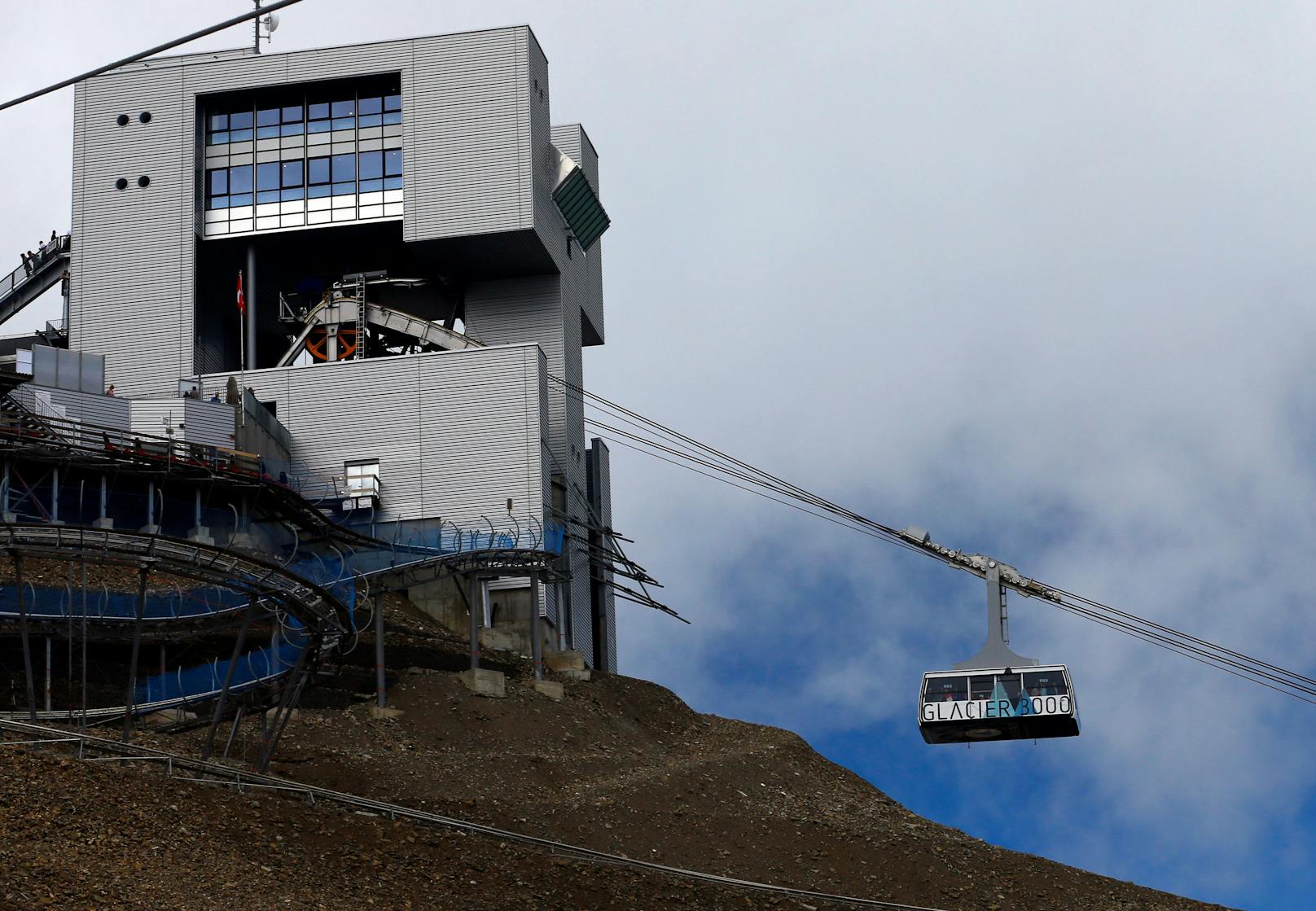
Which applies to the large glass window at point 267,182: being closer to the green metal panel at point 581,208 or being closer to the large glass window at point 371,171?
the large glass window at point 371,171

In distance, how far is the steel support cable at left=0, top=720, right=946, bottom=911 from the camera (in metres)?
52.5

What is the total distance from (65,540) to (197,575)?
344 centimetres

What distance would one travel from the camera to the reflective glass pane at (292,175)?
3819 inches

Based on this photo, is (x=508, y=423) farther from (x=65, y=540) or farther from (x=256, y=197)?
(x=65, y=540)

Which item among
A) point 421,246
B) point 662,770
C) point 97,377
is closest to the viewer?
point 662,770

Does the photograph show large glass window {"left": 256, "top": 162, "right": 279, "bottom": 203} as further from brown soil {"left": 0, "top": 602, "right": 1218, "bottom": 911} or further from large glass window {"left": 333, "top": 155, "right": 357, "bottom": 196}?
brown soil {"left": 0, "top": 602, "right": 1218, "bottom": 911}

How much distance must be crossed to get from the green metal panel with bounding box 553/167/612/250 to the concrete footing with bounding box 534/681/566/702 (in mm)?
28503

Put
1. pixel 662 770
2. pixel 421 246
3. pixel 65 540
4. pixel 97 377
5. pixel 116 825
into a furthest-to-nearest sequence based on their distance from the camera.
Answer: pixel 421 246, pixel 97 377, pixel 662 770, pixel 65 540, pixel 116 825

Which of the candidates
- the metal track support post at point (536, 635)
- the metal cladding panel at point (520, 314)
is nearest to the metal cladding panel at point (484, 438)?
the metal cladding panel at point (520, 314)

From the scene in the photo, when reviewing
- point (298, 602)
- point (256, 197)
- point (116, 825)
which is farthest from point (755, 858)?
point (256, 197)

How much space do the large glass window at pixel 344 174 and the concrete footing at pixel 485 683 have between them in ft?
97.3

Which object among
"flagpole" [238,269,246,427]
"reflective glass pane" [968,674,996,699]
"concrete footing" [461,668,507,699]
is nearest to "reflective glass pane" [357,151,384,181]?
"flagpole" [238,269,246,427]

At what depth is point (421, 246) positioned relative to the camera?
95188 mm

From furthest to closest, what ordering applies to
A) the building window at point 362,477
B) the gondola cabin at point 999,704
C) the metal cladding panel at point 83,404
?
1. the building window at point 362,477
2. the metal cladding panel at point 83,404
3. the gondola cabin at point 999,704
